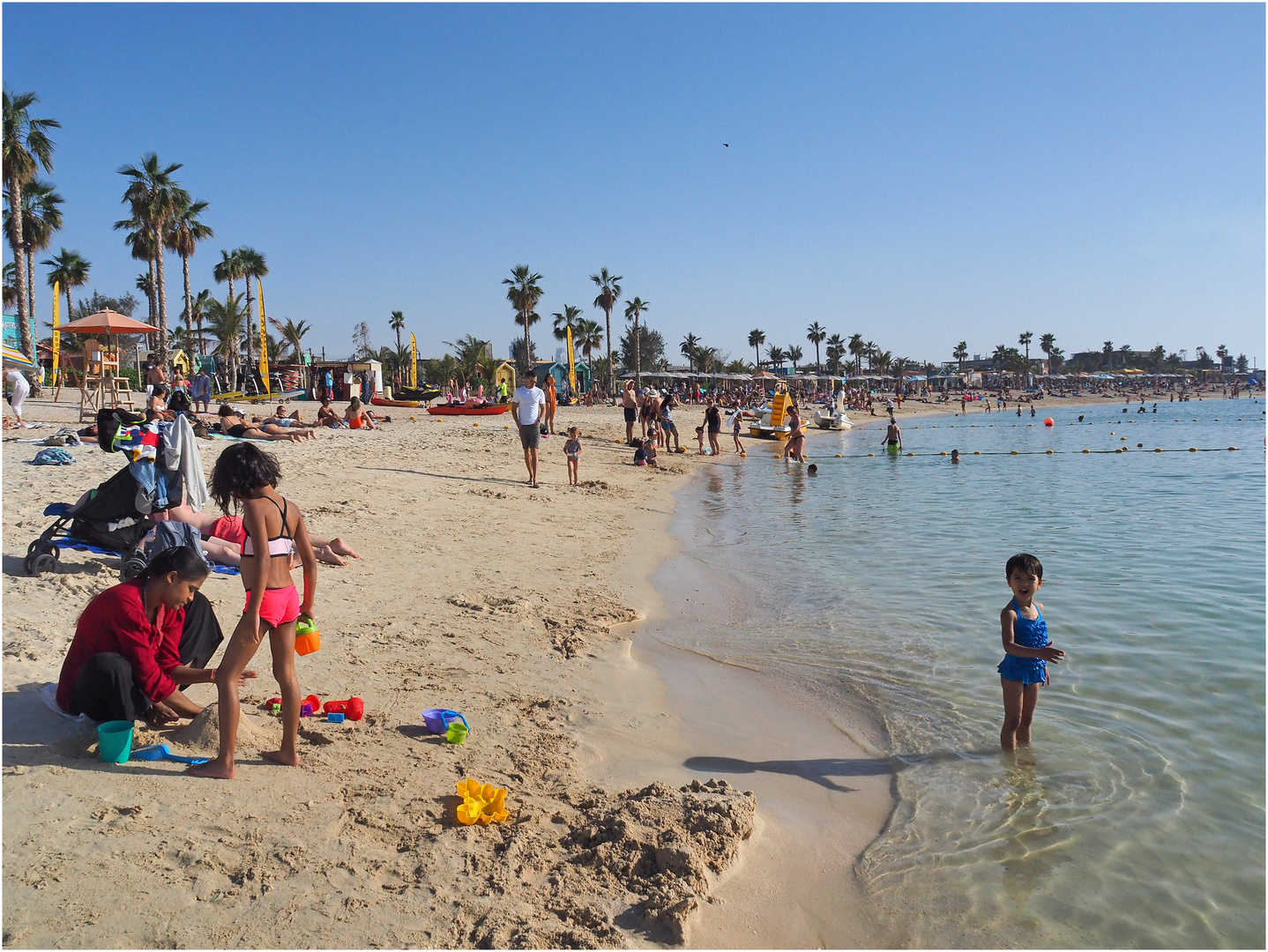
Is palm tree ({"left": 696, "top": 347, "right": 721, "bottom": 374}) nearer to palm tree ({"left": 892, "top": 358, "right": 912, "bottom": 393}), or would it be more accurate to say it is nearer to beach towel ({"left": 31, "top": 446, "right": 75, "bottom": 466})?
palm tree ({"left": 892, "top": 358, "right": 912, "bottom": 393})

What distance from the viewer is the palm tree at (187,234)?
40.0 meters

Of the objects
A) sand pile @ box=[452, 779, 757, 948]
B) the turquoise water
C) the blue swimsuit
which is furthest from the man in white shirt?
sand pile @ box=[452, 779, 757, 948]

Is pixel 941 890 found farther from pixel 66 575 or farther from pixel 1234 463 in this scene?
pixel 1234 463

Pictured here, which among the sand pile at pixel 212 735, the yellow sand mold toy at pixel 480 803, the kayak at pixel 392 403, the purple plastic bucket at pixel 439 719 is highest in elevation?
the kayak at pixel 392 403

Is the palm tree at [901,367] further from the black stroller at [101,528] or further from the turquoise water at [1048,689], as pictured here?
the black stroller at [101,528]

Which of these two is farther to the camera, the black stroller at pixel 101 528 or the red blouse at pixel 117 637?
the black stroller at pixel 101 528

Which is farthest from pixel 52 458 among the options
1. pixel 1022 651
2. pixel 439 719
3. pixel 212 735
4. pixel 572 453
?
pixel 1022 651

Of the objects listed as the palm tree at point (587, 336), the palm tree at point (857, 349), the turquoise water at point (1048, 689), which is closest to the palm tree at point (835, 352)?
the palm tree at point (857, 349)

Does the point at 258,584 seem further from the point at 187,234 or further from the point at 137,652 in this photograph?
the point at 187,234

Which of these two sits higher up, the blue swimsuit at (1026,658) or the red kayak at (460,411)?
the red kayak at (460,411)

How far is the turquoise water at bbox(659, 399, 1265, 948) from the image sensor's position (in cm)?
357

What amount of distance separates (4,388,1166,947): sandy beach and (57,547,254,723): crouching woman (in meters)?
0.19

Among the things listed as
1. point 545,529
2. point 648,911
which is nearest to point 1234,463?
point 545,529

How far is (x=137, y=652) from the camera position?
390 centimetres
